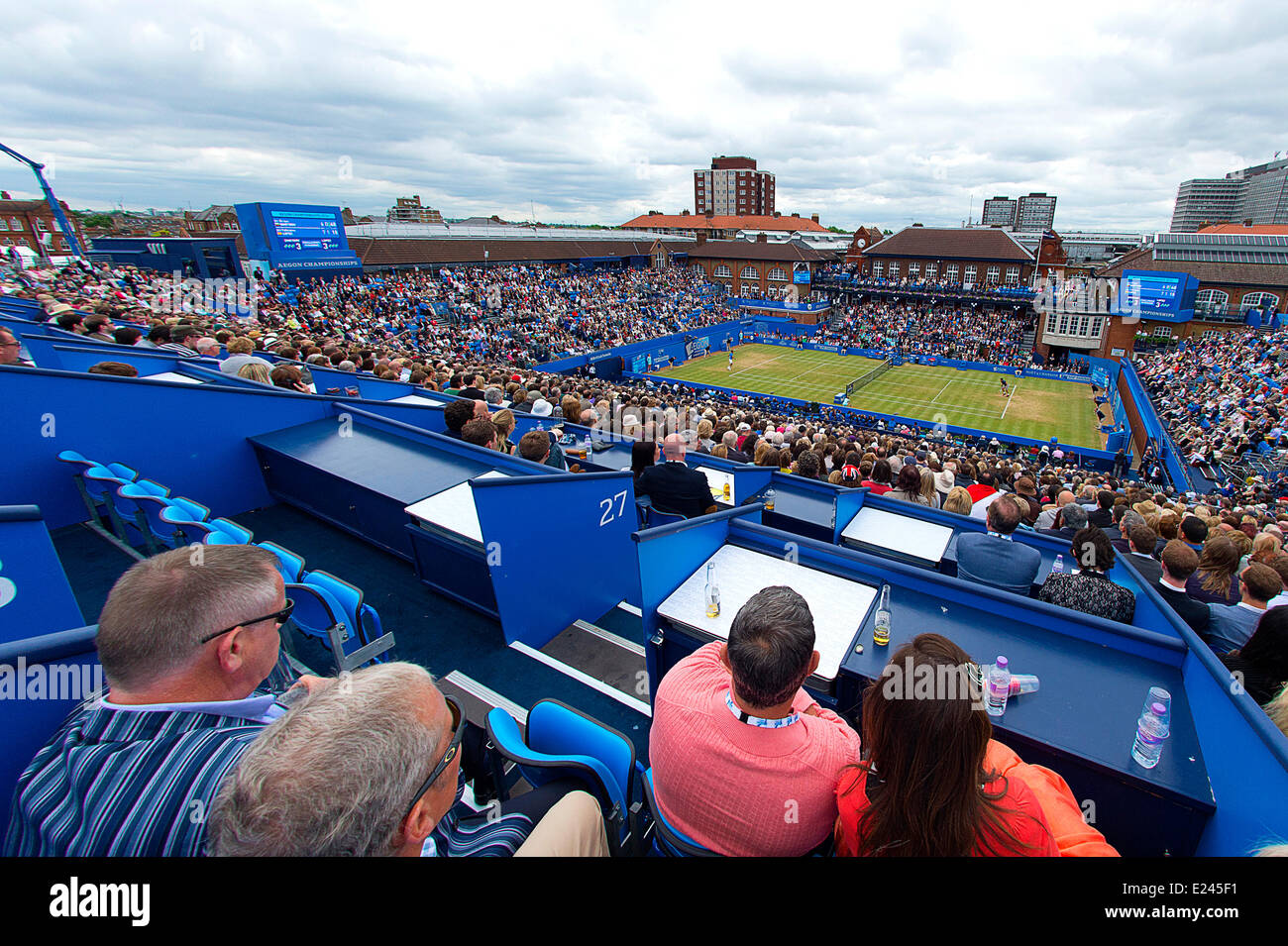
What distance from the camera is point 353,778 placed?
1.24 meters

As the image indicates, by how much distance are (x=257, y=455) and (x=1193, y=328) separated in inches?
2181

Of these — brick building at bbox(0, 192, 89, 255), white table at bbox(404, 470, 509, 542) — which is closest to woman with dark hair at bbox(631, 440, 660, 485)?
white table at bbox(404, 470, 509, 542)

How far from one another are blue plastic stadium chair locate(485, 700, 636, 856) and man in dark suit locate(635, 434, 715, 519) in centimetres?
287

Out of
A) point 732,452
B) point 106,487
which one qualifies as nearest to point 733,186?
point 732,452

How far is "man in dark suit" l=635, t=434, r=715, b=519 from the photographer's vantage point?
16.8 ft

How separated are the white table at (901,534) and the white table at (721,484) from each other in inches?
49.7

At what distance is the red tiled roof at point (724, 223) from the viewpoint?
77625 mm

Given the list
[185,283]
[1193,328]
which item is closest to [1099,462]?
[1193,328]

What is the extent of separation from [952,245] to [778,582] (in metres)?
67.3

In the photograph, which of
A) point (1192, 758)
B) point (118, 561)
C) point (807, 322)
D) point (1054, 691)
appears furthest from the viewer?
point (807, 322)

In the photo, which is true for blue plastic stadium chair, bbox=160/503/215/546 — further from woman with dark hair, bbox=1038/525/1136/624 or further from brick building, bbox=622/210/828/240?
brick building, bbox=622/210/828/240

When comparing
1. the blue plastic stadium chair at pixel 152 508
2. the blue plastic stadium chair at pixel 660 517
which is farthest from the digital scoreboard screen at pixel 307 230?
the blue plastic stadium chair at pixel 660 517
